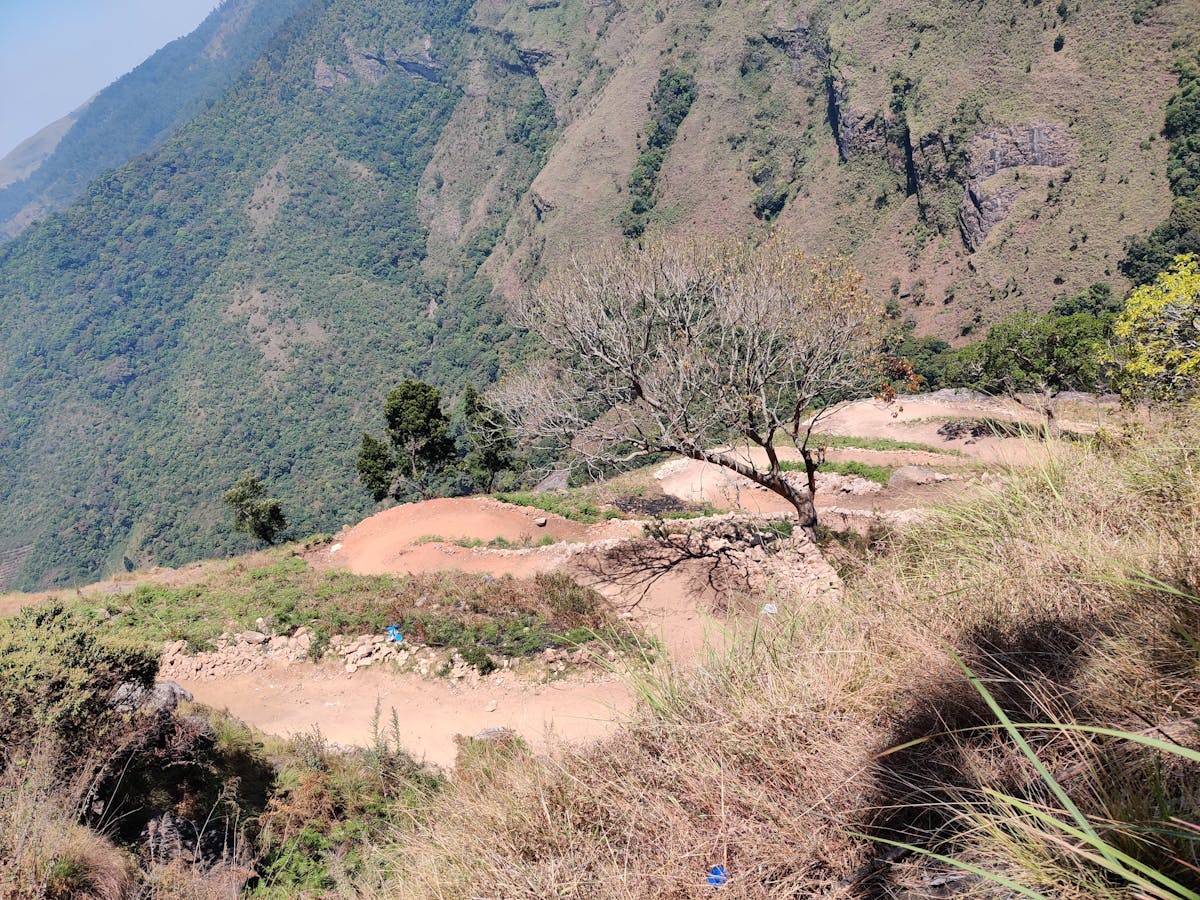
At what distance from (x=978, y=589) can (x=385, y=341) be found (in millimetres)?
145801

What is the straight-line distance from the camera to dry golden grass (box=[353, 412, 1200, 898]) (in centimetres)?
194

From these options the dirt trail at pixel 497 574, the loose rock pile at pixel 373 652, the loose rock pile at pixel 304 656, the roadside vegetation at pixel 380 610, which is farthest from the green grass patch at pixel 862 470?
the loose rock pile at pixel 373 652

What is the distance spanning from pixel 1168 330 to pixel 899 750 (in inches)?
474

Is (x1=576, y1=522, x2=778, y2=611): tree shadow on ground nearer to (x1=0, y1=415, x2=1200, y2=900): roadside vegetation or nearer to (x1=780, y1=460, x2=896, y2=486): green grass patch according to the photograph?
(x1=0, y1=415, x2=1200, y2=900): roadside vegetation

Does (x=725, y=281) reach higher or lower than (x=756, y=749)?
lower

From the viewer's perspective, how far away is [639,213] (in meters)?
112

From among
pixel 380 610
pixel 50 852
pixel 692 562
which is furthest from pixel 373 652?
pixel 50 852

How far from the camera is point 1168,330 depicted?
10516 millimetres

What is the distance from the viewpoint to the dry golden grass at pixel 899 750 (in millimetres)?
1942

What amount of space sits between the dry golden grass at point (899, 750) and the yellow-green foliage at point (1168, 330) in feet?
28.9

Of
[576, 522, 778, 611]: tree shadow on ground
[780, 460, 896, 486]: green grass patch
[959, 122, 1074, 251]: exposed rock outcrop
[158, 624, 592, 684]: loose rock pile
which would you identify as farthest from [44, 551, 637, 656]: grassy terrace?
[959, 122, 1074, 251]: exposed rock outcrop

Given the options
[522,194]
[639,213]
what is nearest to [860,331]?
[639,213]

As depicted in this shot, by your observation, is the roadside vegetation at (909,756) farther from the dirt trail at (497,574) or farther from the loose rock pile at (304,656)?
the loose rock pile at (304,656)

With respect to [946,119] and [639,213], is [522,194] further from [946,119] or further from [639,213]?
[946,119]
